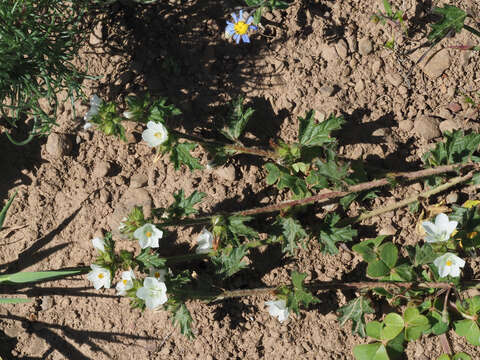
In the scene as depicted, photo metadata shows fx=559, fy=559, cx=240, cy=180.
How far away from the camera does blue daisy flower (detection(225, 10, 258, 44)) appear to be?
3713 mm

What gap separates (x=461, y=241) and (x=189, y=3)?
238 cm

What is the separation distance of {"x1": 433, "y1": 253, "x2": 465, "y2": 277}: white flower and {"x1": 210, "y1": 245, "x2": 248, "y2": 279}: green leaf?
1174 millimetres

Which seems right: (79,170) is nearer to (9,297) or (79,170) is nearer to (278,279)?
(9,297)

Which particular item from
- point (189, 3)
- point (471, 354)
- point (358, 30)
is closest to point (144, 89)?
point (189, 3)

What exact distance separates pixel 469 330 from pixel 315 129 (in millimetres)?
1598

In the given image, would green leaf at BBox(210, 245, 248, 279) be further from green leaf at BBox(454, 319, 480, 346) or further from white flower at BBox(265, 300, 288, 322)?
green leaf at BBox(454, 319, 480, 346)

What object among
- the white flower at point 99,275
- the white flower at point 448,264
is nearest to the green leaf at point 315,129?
the white flower at point 448,264

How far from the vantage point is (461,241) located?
3.51m

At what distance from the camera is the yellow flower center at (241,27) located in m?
3.71

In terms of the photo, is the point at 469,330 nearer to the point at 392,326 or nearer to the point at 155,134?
the point at 392,326

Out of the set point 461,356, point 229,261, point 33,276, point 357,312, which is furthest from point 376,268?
point 33,276

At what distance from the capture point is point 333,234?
3.62 metres

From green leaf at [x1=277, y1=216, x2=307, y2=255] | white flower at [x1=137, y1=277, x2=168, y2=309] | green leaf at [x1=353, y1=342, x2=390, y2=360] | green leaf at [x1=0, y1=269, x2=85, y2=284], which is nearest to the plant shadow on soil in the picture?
green leaf at [x1=0, y1=269, x2=85, y2=284]

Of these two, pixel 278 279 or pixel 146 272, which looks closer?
pixel 146 272
